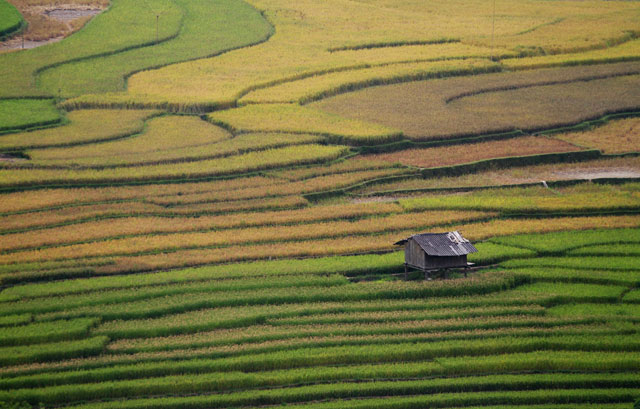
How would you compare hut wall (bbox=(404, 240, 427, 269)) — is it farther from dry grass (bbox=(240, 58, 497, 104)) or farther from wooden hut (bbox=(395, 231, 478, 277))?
dry grass (bbox=(240, 58, 497, 104))

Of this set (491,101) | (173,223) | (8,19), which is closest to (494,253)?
(173,223)

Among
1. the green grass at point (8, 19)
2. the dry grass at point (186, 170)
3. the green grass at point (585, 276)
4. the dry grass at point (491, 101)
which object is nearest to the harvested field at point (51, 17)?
the green grass at point (8, 19)

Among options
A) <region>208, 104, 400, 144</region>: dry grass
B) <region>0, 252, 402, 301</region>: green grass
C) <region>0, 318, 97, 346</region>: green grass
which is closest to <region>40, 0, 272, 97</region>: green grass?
<region>208, 104, 400, 144</region>: dry grass

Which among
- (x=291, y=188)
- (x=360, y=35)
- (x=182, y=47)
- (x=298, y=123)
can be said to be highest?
(x=360, y=35)

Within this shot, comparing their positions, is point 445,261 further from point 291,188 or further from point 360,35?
point 360,35

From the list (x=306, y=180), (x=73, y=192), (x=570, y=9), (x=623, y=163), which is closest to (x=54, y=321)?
(x=73, y=192)

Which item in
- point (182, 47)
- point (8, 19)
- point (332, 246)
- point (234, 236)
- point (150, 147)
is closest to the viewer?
point (332, 246)

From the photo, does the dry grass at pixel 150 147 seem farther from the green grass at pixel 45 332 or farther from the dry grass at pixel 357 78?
the green grass at pixel 45 332
